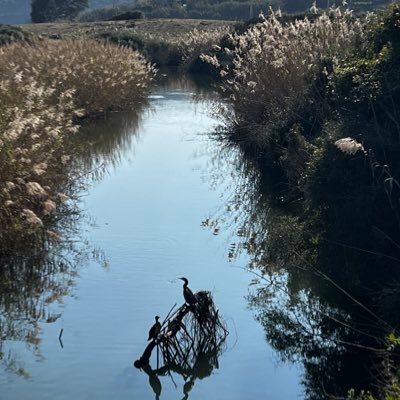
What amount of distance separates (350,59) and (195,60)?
30.6 meters

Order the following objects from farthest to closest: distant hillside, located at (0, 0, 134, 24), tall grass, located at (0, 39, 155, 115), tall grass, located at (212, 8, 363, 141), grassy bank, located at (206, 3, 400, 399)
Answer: distant hillside, located at (0, 0, 134, 24), tall grass, located at (0, 39, 155, 115), tall grass, located at (212, 8, 363, 141), grassy bank, located at (206, 3, 400, 399)

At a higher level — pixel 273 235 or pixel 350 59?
pixel 350 59

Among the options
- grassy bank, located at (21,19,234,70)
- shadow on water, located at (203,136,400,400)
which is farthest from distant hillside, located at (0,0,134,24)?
shadow on water, located at (203,136,400,400)

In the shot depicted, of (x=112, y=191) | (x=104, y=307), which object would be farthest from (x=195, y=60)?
(x=104, y=307)

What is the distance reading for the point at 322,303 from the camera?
10484 mm

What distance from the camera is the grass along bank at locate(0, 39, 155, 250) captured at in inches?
455

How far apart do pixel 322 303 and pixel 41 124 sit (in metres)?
5.64

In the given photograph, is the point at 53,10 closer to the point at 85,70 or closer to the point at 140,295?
the point at 85,70

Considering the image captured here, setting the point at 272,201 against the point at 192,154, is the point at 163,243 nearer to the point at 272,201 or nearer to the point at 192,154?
the point at 272,201

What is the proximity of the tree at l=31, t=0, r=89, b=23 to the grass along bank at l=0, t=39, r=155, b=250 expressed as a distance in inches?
2151

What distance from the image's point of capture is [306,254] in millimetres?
11219

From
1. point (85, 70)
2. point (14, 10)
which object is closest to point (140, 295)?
point (85, 70)

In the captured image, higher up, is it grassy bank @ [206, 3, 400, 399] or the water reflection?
grassy bank @ [206, 3, 400, 399]

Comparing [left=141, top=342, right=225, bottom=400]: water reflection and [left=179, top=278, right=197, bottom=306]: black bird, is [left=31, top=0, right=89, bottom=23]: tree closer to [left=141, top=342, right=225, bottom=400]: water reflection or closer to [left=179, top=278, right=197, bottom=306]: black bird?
[left=141, top=342, right=225, bottom=400]: water reflection
